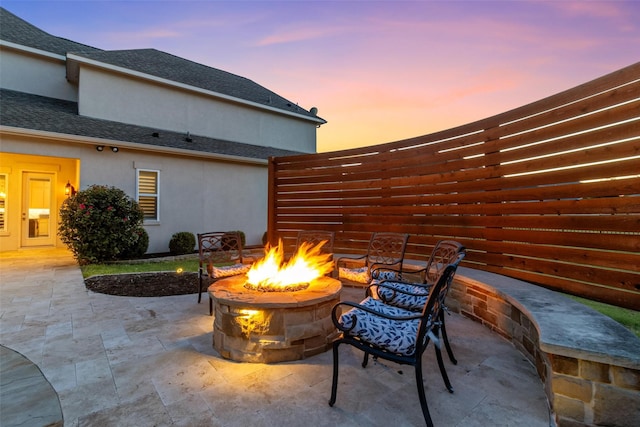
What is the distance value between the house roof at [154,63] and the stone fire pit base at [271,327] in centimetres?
1000

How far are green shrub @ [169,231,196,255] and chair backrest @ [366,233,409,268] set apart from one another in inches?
248

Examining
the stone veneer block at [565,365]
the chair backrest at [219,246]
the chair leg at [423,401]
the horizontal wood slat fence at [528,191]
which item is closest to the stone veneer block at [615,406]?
the stone veneer block at [565,365]

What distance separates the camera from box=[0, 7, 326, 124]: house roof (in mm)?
9477

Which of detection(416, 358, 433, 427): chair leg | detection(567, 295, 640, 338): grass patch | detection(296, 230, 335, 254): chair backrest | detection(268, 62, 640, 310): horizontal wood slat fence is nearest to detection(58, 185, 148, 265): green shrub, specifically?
detection(296, 230, 335, 254): chair backrest

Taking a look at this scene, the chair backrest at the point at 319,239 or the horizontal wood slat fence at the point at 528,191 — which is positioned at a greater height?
the horizontal wood slat fence at the point at 528,191

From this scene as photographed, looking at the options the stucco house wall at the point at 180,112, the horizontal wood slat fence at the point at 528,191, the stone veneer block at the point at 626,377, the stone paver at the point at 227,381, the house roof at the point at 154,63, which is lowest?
the stone paver at the point at 227,381

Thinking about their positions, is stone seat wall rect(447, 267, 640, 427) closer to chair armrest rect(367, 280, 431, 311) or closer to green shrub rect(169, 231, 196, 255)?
chair armrest rect(367, 280, 431, 311)

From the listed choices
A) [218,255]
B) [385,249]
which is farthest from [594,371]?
[218,255]

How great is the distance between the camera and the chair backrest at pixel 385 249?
488cm

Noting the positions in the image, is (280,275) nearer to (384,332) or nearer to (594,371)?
(384,332)

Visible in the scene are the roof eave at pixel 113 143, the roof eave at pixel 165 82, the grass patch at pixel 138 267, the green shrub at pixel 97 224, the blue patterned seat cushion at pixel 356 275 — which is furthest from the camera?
the roof eave at pixel 165 82

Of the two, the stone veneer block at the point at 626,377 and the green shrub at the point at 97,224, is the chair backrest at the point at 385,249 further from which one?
the green shrub at the point at 97,224

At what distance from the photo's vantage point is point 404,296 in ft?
10.1

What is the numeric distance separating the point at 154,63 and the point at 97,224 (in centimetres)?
705
